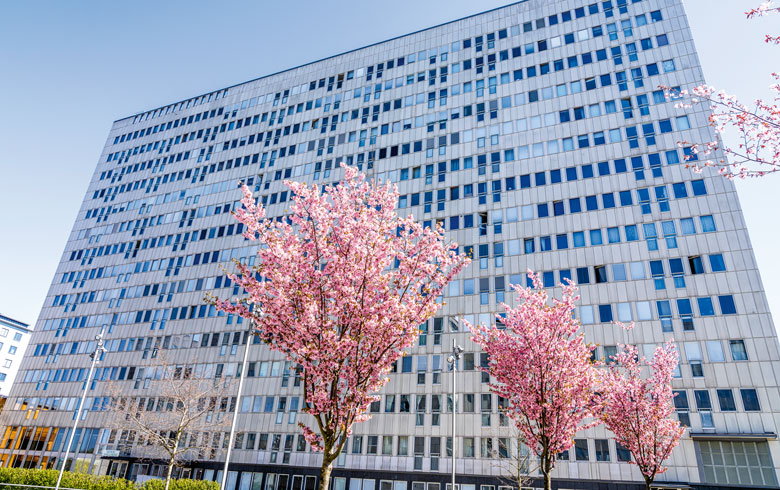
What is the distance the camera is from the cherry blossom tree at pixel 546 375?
73.0ft

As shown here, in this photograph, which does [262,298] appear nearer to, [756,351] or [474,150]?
[756,351]

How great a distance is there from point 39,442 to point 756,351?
8102 centimetres

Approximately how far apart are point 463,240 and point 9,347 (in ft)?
362

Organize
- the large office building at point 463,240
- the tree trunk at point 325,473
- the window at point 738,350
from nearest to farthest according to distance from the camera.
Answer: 1. the tree trunk at point 325,473
2. the window at point 738,350
3. the large office building at point 463,240

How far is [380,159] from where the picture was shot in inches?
2454

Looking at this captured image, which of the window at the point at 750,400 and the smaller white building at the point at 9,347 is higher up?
the smaller white building at the point at 9,347

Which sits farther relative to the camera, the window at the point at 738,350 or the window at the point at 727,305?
the window at the point at 727,305

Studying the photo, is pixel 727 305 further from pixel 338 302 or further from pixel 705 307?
pixel 338 302

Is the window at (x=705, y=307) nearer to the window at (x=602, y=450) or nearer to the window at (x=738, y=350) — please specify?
the window at (x=738, y=350)

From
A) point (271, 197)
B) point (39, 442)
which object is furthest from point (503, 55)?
point (39, 442)

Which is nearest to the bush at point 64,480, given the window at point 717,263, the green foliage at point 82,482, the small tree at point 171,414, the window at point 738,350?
the green foliage at point 82,482

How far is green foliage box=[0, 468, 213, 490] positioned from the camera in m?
32.9

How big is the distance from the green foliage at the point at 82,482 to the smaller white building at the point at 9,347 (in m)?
84.7

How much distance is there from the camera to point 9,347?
10744 centimetres
